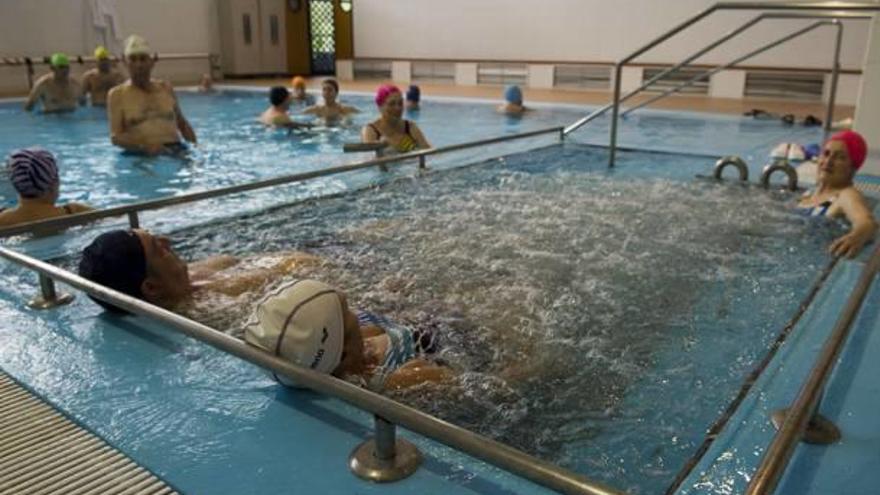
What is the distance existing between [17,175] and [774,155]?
7.04 metres

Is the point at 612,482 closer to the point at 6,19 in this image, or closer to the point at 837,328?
the point at 837,328

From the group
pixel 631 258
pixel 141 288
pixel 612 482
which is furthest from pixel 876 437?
pixel 141 288

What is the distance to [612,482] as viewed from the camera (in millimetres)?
2174

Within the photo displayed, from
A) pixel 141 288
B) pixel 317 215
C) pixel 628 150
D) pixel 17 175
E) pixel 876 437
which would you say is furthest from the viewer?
pixel 628 150

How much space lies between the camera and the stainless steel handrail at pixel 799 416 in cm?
135

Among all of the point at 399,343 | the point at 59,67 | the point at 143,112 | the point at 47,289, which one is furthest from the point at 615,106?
the point at 59,67

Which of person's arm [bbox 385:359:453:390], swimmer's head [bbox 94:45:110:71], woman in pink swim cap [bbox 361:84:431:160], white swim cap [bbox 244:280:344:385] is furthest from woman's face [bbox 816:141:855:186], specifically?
swimmer's head [bbox 94:45:110:71]

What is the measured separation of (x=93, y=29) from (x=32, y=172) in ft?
47.2

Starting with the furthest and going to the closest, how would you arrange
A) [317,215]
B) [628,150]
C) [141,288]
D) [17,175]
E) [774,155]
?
1. [628,150]
2. [774,155]
3. [317,215]
4. [17,175]
5. [141,288]

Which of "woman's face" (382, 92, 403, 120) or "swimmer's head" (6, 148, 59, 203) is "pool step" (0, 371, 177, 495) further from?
"woman's face" (382, 92, 403, 120)

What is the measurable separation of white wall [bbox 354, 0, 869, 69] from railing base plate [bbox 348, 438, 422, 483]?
1345cm

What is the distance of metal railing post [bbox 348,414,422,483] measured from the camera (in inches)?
75.5

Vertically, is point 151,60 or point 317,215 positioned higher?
point 151,60

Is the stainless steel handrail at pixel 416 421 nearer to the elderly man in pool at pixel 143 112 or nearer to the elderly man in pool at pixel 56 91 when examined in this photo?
the elderly man in pool at pixel 143 112
